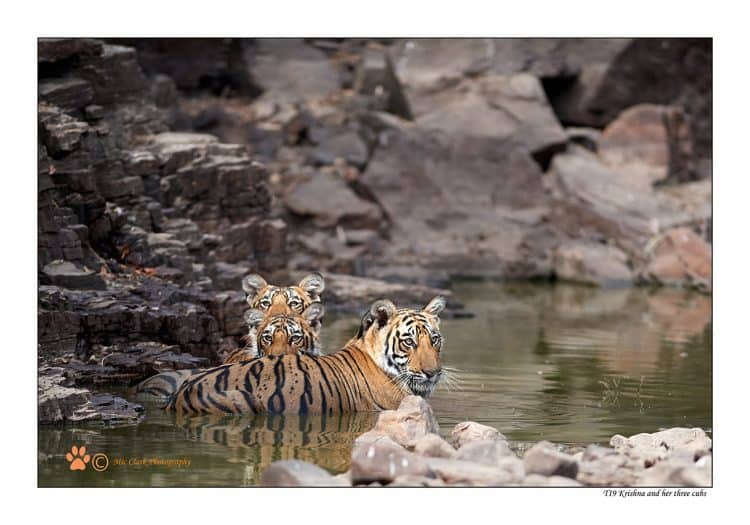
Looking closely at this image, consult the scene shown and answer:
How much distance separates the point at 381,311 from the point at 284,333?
78 cm

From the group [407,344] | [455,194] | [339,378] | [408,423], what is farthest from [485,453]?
[455,194]

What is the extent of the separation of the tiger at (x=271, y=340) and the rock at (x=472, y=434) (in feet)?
5.07

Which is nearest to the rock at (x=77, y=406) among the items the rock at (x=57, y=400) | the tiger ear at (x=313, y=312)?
the rock at (x=57, y=400)

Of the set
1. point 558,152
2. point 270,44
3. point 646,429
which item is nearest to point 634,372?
point 646,429

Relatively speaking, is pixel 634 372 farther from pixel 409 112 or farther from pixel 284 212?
pixel 409 112

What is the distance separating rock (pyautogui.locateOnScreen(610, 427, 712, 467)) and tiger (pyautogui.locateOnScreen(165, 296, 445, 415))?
140 centimetres

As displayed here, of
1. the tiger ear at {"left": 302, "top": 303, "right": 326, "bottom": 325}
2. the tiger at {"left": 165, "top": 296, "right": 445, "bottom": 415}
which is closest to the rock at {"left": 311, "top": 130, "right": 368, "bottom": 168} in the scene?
the tiger ear at {"left": 302, "top": 303, "right": 326, "bottom": 325}

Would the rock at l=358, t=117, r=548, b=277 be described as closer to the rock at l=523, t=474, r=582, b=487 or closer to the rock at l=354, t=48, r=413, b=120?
the rock at l=354, t=48, r=413, b=120

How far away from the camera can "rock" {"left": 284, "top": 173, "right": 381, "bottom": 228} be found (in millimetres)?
21062

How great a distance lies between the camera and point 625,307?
1720 cm

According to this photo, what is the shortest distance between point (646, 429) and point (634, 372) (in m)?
2.72

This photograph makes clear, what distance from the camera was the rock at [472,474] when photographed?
6.63 m

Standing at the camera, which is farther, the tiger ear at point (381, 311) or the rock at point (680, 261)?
the rock at point (680, 261)

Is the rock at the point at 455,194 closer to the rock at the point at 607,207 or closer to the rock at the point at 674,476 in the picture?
the rock at the point at 607,207
